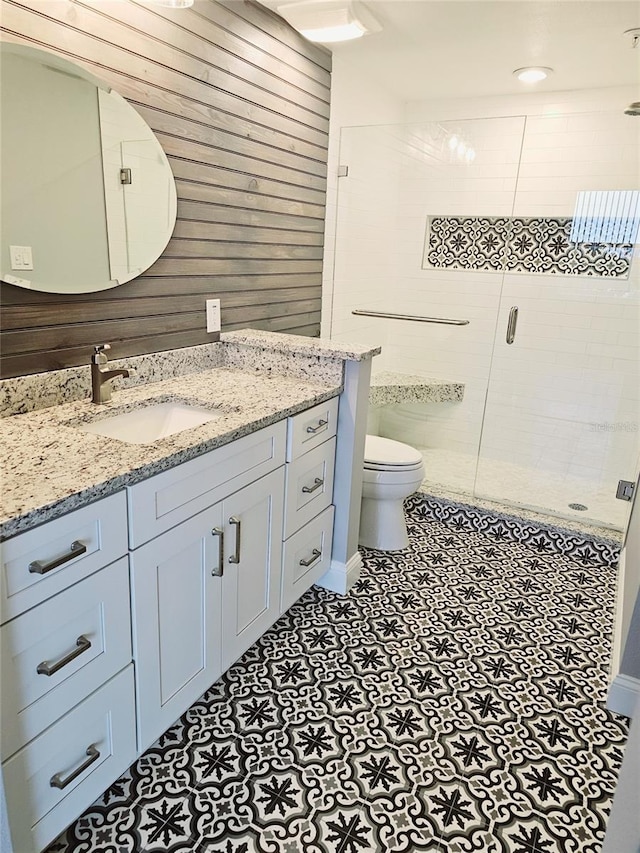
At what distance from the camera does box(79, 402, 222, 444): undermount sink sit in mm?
1766

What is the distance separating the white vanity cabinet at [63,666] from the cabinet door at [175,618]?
5 centimetres

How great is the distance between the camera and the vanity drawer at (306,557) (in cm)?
205

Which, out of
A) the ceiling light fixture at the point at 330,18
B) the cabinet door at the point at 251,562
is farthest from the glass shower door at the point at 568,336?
the cabinet door at the point at 251,562

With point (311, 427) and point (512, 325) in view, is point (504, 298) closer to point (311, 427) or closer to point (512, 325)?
point (512, 325)

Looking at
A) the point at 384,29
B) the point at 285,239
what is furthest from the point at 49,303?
the point at 384,29

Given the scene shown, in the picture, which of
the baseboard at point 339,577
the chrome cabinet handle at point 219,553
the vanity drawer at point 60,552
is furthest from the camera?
the baseboard at point 339,577

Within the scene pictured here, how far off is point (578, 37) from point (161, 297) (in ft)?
6.75

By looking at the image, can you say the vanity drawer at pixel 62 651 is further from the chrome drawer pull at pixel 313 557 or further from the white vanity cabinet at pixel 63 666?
the chrome drawer pull at pixel 313 557

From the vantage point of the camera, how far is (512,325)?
3.45 meters

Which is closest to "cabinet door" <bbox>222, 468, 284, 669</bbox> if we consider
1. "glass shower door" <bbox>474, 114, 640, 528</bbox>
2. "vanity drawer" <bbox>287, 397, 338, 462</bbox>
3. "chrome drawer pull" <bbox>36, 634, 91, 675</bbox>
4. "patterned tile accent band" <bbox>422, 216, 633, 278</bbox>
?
"vanity drawer" <bbox>287, 397, 338, 462</bbox>

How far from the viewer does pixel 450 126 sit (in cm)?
335

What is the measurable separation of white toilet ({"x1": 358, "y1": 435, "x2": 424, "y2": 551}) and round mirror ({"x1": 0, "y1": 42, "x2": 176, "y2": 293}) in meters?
1.32

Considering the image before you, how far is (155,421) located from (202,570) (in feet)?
1.81

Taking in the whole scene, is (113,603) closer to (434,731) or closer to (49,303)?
(49,303)
